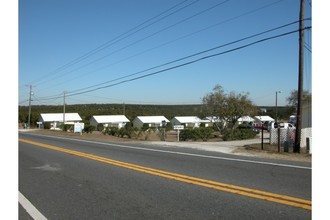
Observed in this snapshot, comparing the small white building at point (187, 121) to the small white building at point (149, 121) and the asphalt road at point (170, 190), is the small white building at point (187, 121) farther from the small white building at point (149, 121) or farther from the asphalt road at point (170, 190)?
the asphalt road at point (170, 190)

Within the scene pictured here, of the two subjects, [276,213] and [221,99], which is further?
[221,99]

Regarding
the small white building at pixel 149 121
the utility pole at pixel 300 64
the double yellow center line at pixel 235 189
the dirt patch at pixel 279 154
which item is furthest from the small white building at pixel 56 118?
the double yellow center line at pixel 235 189

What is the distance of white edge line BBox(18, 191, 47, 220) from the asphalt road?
0.06m

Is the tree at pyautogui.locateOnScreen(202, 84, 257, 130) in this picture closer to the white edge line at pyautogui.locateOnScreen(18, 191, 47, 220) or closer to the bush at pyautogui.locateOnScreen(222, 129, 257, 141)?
the bush at pyautogui.locateOnScreen(222, 129, 257, 141)

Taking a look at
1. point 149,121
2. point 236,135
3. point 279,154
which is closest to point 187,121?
point 149,121

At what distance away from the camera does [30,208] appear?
23.1 ft

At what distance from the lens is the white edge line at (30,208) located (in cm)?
645

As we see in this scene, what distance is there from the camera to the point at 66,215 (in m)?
6.46

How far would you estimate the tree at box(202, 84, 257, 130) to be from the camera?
51972 millimetres

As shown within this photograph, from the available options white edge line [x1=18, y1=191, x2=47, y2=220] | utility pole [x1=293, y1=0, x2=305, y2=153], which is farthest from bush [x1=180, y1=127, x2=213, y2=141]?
white edge line [x1=18, y1=191, x2=47, y2=220]

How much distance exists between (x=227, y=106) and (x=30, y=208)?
46930 mm
